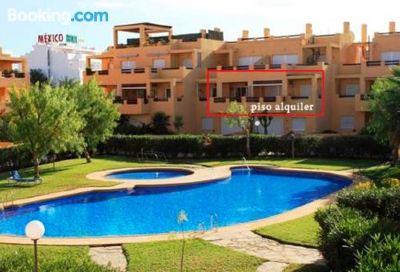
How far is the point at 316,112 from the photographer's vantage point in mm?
40219

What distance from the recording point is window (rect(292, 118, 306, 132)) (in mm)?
40469

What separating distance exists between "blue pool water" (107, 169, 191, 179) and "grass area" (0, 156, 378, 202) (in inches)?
48.3

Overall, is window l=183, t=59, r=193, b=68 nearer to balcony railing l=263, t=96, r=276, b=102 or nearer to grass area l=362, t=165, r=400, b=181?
balcony railing l=263, t=96, r=276, b=102

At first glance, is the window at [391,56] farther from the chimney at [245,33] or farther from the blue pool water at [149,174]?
the blue pool water at [149,174]

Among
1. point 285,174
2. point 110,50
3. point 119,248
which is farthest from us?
point 110,50

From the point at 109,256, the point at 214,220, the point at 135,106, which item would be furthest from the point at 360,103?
the point at 109,256

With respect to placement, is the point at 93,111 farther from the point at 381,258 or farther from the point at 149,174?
the point at 381,258

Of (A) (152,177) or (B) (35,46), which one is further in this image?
(B) (35,46)

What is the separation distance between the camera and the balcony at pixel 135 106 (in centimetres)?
4375

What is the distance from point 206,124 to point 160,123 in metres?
4.07

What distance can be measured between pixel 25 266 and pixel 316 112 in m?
33.6

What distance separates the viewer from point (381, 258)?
26.3 ft

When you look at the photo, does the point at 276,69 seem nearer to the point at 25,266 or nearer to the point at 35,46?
the point at 25,266

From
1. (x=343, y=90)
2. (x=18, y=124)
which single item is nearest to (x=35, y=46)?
(x=343, y=90)
